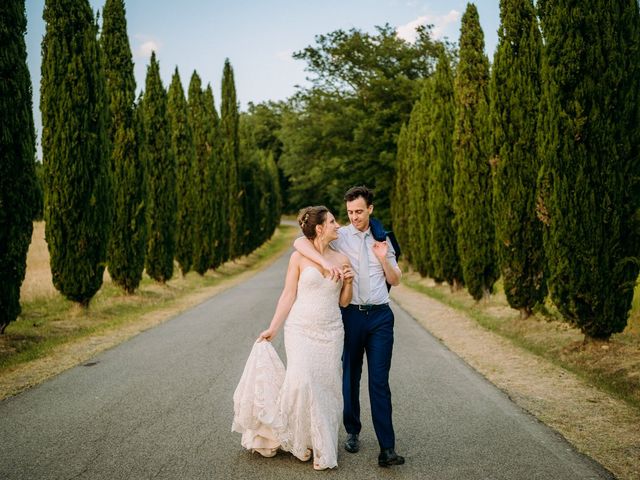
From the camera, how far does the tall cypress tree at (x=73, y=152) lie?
541 inches

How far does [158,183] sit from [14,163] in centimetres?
1154

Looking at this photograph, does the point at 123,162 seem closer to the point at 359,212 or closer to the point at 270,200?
the point at 359,212

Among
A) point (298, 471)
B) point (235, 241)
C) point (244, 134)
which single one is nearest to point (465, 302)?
point (298, 471)

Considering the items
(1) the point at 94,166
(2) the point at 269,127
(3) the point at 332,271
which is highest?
(2) the point at 269,127

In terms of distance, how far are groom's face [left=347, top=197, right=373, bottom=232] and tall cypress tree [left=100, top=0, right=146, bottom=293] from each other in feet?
46.9

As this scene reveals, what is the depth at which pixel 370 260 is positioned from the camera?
484 cm

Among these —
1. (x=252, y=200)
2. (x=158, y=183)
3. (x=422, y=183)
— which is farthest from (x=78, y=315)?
(x=252, y=200)

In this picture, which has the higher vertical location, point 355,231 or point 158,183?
point 158,183

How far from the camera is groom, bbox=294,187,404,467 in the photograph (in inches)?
183

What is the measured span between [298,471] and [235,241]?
107ft

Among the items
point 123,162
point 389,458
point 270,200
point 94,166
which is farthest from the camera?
point 270,200

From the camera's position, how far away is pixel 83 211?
45.6ft

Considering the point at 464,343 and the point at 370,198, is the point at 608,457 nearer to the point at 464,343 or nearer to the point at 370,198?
the point at 370,198

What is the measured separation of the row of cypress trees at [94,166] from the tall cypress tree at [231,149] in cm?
580
